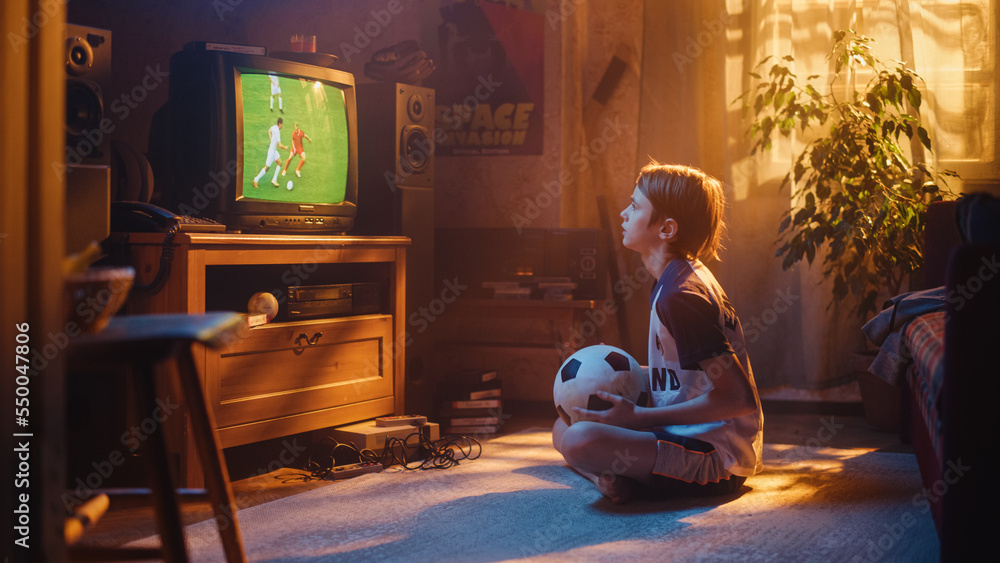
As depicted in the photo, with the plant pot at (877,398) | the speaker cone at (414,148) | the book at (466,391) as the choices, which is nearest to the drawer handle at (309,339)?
the book at (466,391)

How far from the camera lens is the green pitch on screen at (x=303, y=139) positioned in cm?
240

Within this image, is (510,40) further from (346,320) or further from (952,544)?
(952,544)

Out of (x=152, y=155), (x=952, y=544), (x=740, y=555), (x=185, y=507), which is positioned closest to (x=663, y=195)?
(x=740, y=555)

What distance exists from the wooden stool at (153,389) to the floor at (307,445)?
2.11 feet

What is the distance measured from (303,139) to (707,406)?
1510mm

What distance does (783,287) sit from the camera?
3.41m

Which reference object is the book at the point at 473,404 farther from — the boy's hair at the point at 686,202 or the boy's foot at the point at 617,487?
the boy's hair at the point at 686,202

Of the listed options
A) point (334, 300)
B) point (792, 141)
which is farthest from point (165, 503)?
point (792, 141)

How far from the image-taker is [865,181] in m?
2.90

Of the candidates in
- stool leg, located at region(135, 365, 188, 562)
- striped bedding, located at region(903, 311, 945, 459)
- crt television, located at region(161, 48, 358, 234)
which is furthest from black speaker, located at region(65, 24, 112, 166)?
striped bedding, located at region(903, 311, 945, 459)

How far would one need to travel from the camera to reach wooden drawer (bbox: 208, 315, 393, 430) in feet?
7.22

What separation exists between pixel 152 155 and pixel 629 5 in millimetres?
2250

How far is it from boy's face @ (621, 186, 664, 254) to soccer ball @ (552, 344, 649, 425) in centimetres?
30

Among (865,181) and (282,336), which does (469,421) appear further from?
(865,181)
